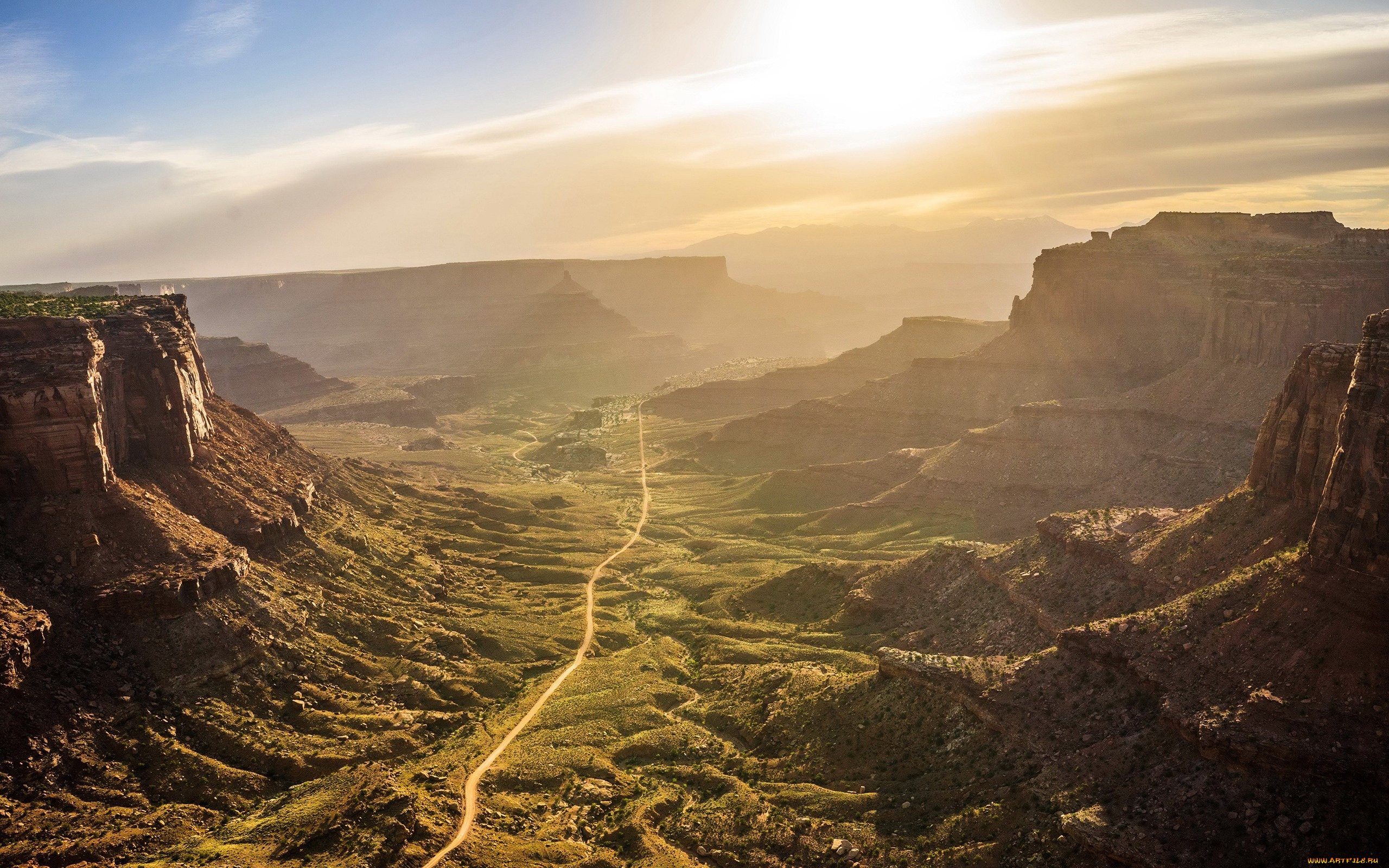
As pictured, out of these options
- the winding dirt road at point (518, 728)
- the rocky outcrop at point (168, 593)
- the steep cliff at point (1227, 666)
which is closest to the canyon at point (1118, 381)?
the winding dirt road at point (518, 728)

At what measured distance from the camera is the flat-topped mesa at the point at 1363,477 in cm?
3893

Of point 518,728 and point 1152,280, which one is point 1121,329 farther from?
point 518,728

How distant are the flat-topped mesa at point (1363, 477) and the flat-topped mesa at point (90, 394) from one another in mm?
76248

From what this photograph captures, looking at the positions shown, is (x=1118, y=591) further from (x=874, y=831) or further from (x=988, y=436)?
(x=988, y=436)

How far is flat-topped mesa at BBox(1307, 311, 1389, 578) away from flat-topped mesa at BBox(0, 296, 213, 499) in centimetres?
7625

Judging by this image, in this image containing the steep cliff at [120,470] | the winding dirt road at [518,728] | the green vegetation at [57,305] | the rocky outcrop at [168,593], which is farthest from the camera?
the green vegetation at [57,305]

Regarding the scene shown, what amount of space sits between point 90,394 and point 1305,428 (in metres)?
77.9

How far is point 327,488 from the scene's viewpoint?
93.5 m

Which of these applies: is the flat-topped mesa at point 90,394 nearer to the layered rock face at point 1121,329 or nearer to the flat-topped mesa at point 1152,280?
the layered rock face at point 1121,329

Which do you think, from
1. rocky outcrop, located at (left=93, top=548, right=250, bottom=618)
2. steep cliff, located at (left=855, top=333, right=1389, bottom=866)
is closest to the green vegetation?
rocky outcrop, located at (left=93, top=548, right=250, bottom=618)

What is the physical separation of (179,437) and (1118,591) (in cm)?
7503

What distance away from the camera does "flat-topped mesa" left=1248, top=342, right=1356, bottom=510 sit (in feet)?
153

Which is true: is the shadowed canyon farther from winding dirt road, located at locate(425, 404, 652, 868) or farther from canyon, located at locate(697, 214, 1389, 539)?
canyon, located at locate(697, 214, 1389, 539)

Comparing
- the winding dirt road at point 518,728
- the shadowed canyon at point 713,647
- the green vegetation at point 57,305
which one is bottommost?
Result: the winding dirt road at point 518,728
